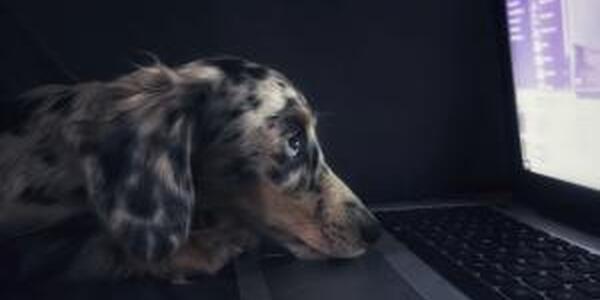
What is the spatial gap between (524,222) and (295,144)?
13.0 inches

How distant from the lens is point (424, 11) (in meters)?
1.57

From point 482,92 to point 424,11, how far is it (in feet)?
0.53

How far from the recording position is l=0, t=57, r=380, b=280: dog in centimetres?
117

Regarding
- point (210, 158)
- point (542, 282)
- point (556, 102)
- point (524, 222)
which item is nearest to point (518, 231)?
point (524, 222)

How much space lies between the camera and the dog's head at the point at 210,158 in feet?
3.83

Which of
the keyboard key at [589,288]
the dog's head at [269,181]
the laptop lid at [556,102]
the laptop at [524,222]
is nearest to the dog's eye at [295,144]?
the dog's head at [269,181]

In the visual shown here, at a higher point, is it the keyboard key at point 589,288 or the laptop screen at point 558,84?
the laptop screen at point 558,84

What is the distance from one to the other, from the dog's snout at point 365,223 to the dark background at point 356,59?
10.1 inches

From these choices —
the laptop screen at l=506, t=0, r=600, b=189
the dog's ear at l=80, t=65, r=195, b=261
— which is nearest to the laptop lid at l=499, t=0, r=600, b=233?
the laptop screen at l=506, t=0, r=600, b=189

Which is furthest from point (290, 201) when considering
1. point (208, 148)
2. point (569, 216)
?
point (569, 216)

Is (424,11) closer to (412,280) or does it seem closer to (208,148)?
(208,148)

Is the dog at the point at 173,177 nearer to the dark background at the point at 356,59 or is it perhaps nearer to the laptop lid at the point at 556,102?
the dark background at the point at 356,59

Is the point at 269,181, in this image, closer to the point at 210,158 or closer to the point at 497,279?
the point at 210,158

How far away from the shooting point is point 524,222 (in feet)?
4.42
